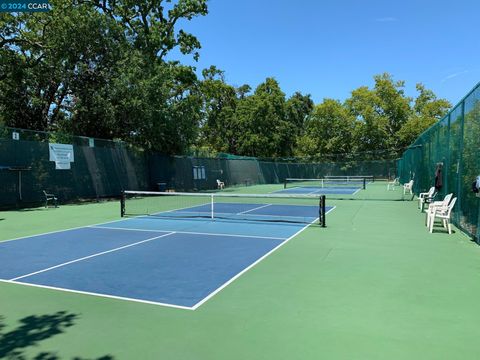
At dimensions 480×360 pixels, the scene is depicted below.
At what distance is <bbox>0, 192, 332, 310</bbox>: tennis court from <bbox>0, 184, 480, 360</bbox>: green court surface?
1.12ft

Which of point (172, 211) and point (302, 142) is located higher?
point (302, 142)

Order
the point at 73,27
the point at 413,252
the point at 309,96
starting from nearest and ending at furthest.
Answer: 1. the point at 413,252
2. the point at 73,27
3. the point at 309,96

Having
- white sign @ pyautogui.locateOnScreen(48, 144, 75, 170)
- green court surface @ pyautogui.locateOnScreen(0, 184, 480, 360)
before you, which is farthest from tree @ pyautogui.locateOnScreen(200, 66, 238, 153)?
green court surface @ pyautogui.locateOnScreen(0, 184, 480, 360)

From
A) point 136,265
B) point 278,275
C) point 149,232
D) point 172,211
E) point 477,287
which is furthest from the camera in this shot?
point 172,211

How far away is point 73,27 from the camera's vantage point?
21422 millimetres

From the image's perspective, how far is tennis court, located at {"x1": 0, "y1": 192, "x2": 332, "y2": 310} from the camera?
5.71m

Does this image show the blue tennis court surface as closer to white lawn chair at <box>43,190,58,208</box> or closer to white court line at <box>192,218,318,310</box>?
white court line at <box>192,218,318,310</box>

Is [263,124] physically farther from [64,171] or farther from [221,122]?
[64,171]

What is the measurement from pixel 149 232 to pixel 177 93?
20.8 metres

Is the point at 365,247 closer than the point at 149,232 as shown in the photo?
Yes

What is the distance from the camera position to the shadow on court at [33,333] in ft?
12.2

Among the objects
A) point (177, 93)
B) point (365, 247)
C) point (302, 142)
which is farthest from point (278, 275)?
point (302, 142)

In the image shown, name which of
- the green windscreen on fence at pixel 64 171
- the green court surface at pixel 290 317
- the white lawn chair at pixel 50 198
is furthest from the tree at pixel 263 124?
the green court surface at pixel 290 317

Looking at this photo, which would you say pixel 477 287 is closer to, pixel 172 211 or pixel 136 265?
pixel 136 265
